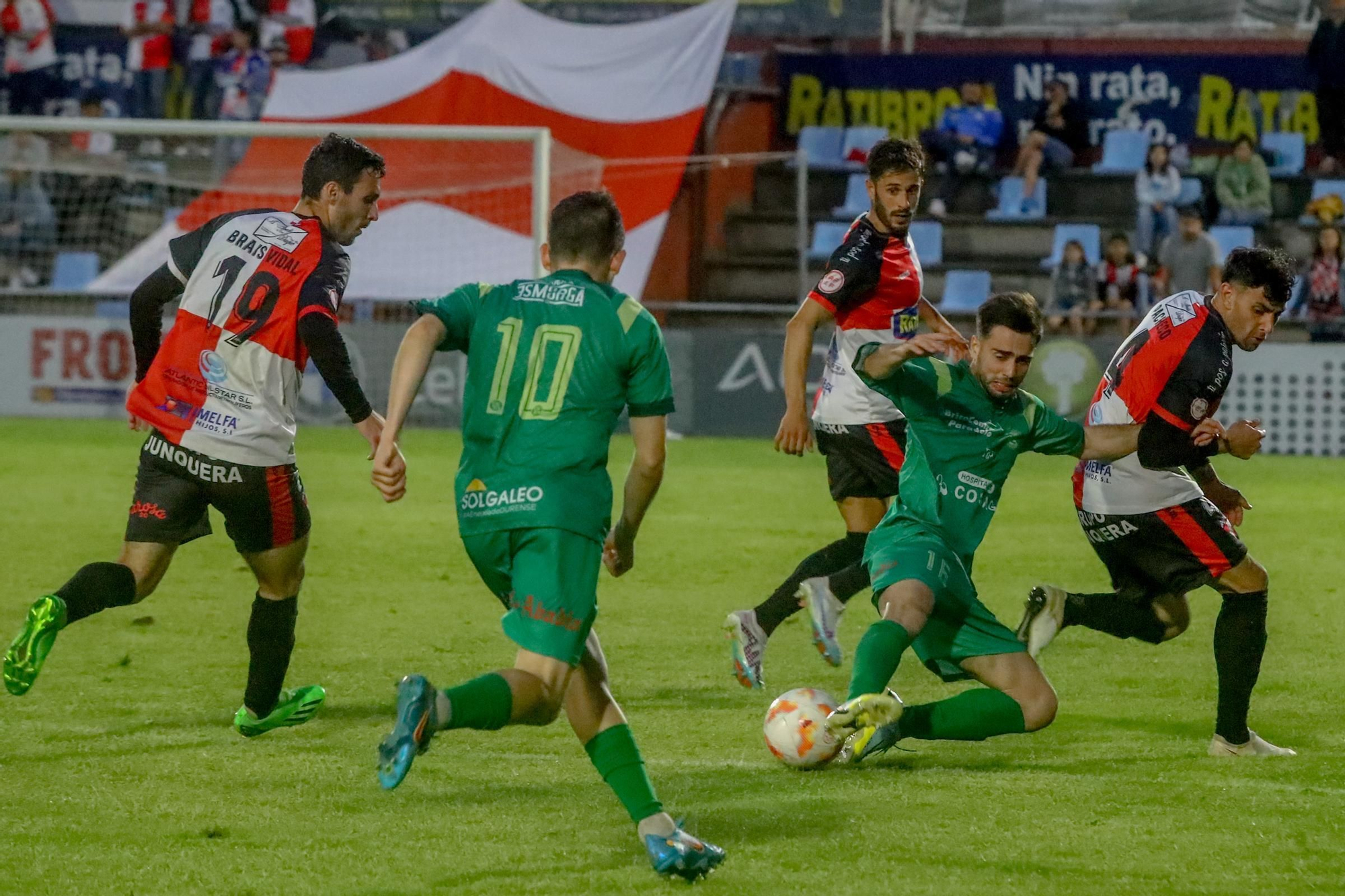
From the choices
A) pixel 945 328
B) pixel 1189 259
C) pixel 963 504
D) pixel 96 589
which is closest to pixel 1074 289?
pixel 1189 259

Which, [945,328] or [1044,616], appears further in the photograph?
[1044,616]

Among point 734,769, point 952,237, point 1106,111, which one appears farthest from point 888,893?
point 1106,111

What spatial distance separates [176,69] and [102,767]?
18737 millimetres

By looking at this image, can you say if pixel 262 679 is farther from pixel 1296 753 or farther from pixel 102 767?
pixel 1296 753

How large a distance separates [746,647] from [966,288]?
14.2 metres

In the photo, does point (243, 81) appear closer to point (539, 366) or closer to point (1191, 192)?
point (1191, 192)

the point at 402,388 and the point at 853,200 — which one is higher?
the point at 402,388

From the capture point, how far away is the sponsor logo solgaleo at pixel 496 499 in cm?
453

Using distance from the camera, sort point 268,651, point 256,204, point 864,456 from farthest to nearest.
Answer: point 256,204 → point 864,456 → point 268,651

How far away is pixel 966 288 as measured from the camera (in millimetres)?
20578

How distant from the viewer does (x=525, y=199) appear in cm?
2009

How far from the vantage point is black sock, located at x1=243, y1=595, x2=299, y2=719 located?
6090mm

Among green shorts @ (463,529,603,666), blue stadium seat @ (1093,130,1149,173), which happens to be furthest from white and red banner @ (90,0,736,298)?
green shorts @ (463,529,603,666)

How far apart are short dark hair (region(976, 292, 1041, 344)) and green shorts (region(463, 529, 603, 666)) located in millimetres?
1636
